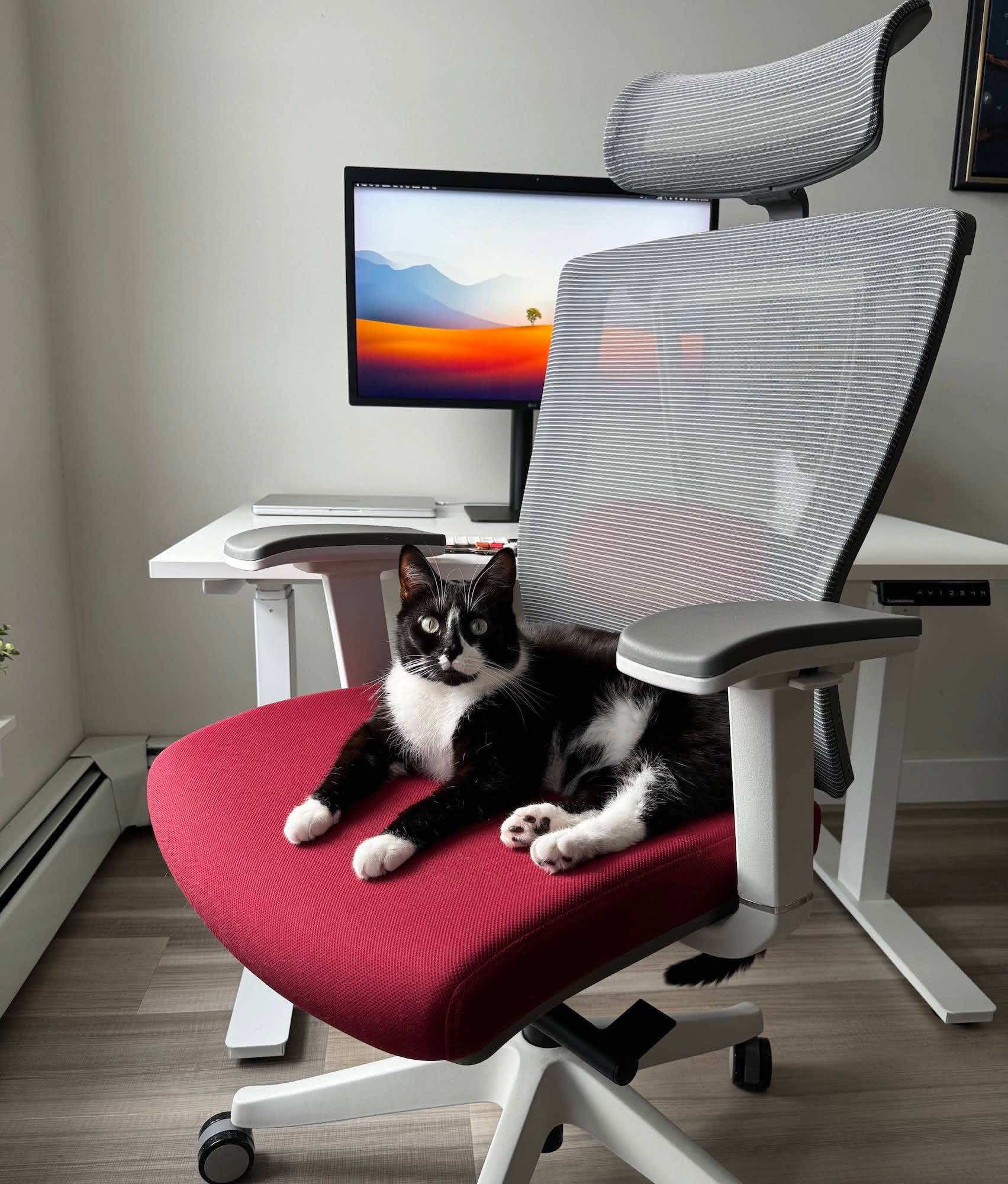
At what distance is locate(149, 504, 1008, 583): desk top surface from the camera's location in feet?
4.14

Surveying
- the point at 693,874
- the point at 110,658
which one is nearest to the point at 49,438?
the point at 110,658

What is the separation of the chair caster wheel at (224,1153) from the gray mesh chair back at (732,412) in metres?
0.73

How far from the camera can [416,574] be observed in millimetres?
1045

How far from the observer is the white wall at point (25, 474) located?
1.71m

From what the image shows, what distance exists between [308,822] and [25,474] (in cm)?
130

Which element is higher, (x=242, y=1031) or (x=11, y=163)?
(x=11, y=163)

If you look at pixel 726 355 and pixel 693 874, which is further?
pixel 726 355

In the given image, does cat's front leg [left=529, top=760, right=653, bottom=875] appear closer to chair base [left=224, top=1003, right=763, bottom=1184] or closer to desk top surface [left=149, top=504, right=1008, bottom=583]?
chair base [left=224, top=1003, right=763, bottom=1184]

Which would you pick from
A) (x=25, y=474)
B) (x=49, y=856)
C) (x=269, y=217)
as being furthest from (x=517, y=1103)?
(x=269, y=217)

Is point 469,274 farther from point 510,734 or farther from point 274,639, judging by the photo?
point 510,734

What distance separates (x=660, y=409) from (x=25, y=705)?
54.7 inches

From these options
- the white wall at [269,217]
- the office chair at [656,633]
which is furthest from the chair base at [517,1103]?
the white wall at [269,217]

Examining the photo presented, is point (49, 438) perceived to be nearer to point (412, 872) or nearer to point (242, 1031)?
point (242, 1031)

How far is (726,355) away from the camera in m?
1.02
